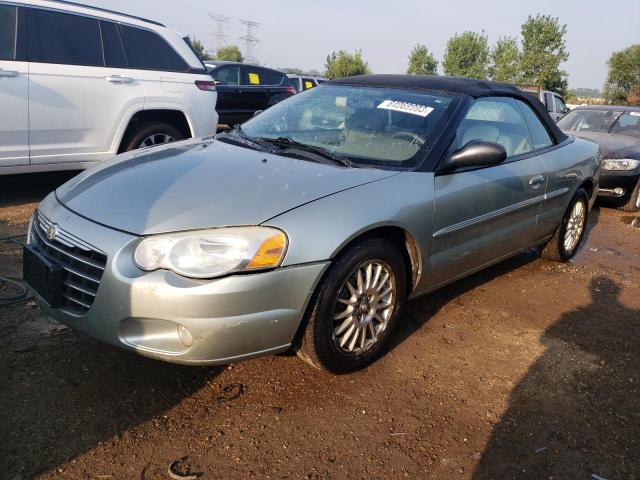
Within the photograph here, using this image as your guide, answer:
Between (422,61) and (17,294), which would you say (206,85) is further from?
(422,61)

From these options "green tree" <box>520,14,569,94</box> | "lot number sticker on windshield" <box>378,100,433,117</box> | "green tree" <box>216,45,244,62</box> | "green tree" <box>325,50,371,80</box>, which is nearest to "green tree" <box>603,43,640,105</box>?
"green tree" <box>520,14,569,94</box>

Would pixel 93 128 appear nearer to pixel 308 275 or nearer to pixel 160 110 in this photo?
pixel 160 110

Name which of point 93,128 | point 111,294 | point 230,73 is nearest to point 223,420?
point 111,294

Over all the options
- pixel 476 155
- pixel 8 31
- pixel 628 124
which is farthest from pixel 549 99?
pixel 8 31

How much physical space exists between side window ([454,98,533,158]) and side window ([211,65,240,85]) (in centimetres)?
872

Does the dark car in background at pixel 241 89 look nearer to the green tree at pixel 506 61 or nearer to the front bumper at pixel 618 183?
the front bumper at pixel 618 183

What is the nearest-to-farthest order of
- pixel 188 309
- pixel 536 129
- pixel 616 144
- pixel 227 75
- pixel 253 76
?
pixel 188 309 → pixel 536 129 → pixel 616 144 → pixel 227 75 → pixel 253 76

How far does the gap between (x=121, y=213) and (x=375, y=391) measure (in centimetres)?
147

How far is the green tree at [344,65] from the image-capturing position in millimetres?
55353

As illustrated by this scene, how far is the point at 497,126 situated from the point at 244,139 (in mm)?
1768

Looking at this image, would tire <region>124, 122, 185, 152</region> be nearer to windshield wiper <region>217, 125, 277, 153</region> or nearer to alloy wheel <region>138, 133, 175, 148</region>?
alloy wheel <region>138, 133, 175, 148</region>

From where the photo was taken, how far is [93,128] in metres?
5.23

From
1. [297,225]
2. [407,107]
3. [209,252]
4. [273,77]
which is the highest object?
[273,77]

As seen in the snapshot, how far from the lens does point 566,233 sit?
4.75 meters
